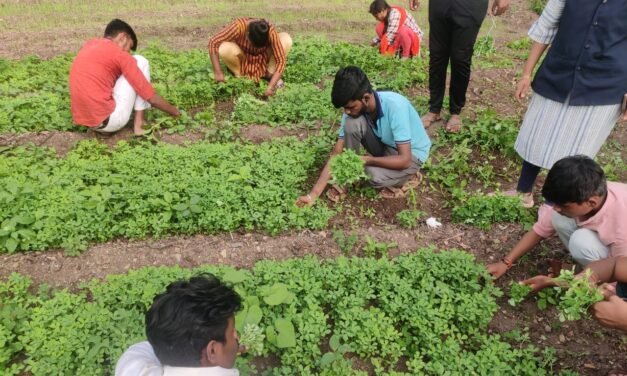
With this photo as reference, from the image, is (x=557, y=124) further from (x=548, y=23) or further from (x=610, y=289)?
(x=610, y=289)

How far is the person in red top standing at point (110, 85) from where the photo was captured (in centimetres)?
477

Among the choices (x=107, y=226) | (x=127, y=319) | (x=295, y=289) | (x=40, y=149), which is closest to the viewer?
(x=127, y=319)

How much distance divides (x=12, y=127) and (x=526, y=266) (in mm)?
5489

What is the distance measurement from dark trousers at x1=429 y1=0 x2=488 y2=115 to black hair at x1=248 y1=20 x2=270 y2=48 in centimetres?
204

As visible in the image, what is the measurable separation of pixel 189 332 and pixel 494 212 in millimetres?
3028

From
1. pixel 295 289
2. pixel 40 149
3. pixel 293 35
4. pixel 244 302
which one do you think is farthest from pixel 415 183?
pixel 293 35

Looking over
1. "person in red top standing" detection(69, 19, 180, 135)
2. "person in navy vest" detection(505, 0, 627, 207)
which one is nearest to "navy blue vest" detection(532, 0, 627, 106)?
"person in navy vest" detection(505, 0, 627, 207)

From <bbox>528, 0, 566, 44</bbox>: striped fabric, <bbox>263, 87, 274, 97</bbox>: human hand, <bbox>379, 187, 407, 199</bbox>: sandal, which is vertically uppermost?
<bbox>528, 0, 566, 44</bbox>: striped fabric

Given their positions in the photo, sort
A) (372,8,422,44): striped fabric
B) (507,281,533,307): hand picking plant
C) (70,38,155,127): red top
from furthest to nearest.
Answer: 1. (372,8,422,44): striped fabric
2. (70,38,155,127): red top
3. (507,281,533,307): hand picking plant

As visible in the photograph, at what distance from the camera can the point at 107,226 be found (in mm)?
3795

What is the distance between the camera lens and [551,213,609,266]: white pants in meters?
2.85

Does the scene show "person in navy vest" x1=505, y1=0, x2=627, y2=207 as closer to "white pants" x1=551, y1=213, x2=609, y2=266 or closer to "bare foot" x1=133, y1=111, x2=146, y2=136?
"white pants" x1=551, y1=213, x2=609, y2=266

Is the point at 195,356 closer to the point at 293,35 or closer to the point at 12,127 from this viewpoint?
the point at 12,127

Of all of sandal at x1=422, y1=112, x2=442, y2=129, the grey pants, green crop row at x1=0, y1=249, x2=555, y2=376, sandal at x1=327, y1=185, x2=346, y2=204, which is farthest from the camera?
sandal at x1=422, y1=112, x2=442, y2=129
